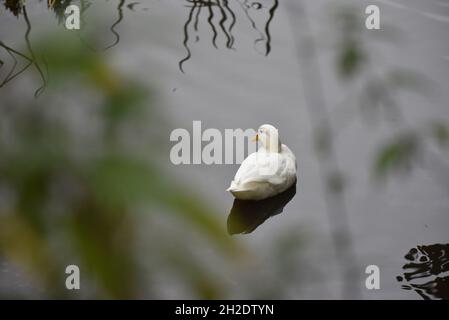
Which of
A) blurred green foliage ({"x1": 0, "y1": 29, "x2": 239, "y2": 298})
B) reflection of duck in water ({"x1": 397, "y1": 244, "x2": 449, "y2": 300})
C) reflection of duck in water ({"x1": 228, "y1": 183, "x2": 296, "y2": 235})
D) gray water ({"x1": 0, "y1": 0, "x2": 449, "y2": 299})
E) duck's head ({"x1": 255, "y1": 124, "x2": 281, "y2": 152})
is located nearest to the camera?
blurred green foliage ({"x1": 0, "y1": 29, "x2": 239, "y2": 298})

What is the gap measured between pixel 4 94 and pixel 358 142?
9.10 ft

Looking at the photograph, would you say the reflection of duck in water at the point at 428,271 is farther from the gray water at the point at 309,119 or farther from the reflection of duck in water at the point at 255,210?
the reflection of duck in water at the point at 255,210

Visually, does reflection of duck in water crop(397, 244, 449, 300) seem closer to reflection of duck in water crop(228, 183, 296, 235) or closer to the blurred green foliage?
reflection of duck in water crop(228, 183, 296, 235)

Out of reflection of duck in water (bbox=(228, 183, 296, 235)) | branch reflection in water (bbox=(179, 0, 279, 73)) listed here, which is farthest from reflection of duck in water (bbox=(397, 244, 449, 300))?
branch reflection in water (bbox=(179, 0, 279, 73))

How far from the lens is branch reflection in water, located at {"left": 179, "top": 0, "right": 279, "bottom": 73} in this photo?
4137mm

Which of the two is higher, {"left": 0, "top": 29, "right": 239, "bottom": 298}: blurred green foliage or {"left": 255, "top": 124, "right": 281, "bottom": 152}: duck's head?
{"left": 255, "top": 124, "right": 281, "bottom": 152}: duck's head

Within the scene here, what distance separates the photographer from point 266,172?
3.18 metres

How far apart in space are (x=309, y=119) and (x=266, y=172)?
1.82ft

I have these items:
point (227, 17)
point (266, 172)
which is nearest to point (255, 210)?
point (266, 172)

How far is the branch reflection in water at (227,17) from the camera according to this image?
414 centimetres

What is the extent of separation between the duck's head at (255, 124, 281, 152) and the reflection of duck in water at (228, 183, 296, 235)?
195 mm

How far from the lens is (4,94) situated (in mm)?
854

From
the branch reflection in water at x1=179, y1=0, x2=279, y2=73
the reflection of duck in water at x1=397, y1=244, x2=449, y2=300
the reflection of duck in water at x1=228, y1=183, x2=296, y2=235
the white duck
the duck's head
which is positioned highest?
the branch reflection in water at x1=179, y1=0, x2=279, y2=73
